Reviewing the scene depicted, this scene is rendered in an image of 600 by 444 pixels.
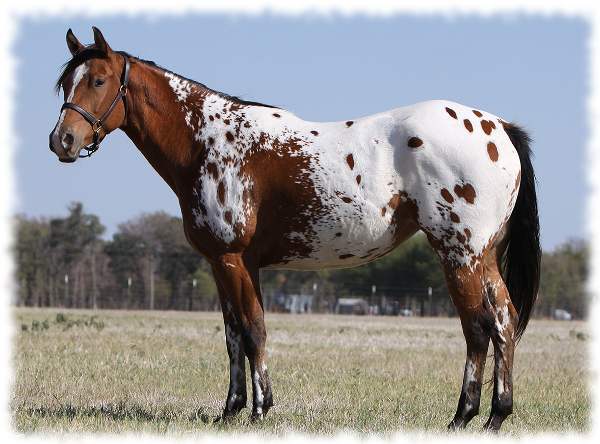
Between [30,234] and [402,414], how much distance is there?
58.3 m

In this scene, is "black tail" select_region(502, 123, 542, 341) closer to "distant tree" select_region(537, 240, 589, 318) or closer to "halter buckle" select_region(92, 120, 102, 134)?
"halter buckle" select_region(92, 120, 102, 134)

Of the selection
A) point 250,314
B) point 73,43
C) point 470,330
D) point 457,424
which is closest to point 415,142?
point 470,330

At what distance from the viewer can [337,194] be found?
8.10 meters

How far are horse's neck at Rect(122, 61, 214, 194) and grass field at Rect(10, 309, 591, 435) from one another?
2294 millimetres

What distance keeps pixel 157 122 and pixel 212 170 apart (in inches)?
33.8

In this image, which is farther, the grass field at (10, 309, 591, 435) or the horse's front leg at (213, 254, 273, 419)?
the horse's front leg at (213, 254, 273, 419)

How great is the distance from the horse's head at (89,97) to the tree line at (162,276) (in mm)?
49236

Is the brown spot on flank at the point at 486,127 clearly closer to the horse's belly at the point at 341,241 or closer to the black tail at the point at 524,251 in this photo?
the black tail at the point at 524,251

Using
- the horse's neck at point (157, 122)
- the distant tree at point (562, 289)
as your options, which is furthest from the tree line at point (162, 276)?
the horse's neck at point (157, 122)

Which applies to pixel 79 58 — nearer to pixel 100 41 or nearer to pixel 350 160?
pixel 100 41

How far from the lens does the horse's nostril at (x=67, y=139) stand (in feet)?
26.9

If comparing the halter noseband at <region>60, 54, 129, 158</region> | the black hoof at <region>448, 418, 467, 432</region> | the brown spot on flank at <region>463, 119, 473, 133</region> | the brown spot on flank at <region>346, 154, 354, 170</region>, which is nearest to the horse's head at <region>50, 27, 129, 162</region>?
the halter noseband at <region>60, 54, 129, 158</region>

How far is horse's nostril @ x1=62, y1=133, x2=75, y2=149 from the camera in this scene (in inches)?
323

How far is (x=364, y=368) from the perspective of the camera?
13.2 metres
